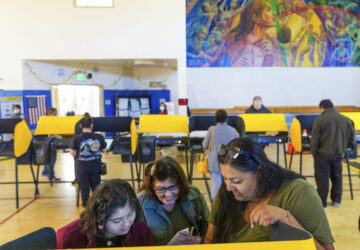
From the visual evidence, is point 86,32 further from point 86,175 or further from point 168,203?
point 168,203

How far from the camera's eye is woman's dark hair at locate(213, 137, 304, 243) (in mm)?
1155

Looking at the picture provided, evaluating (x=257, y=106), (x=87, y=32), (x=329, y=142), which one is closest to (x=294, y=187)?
(x=329, y=142)

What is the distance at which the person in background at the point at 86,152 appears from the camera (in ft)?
12.0

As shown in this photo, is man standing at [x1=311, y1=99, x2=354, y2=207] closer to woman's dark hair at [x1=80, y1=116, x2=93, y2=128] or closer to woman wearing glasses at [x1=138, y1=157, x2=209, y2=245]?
woman wearing glasses at [x1=138, y1=157, x2=209, y2=245]

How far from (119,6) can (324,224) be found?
7.85 meters

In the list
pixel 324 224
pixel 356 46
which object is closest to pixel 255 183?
pixel 324 224

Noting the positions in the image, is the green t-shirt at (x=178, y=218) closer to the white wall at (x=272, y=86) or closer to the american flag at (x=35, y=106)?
the american flag at (x=35, y=106)

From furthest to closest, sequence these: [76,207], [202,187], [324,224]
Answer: [202,187]
[76,207]
[324,224]

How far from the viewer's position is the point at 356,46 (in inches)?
415

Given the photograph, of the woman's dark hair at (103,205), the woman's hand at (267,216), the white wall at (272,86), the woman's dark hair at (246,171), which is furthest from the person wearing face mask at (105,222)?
the white wall at (272,86)

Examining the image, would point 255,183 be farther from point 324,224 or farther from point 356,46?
point 356,46

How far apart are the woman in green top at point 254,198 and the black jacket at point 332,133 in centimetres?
295

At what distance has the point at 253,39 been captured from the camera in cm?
1048

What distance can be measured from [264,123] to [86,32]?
17.9 ft
